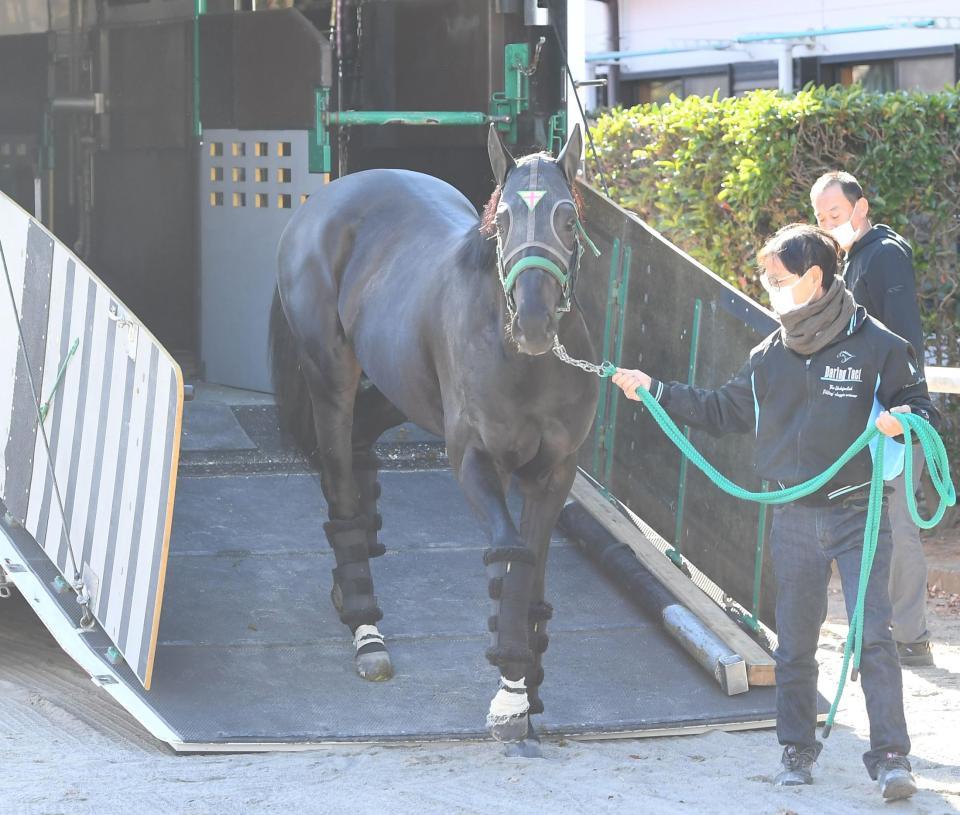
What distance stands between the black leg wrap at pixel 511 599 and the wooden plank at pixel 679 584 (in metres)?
0.96

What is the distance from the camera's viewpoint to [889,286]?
526 centimetres

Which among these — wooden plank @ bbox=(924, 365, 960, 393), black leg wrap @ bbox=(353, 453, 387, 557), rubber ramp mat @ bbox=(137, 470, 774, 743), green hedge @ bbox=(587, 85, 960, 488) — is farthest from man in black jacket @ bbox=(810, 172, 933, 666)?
green hedge @ bbox=(587, 85, 960, 488)

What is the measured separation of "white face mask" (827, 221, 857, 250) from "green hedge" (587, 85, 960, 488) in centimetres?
202

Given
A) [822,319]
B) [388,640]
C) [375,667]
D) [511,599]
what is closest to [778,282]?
[822,319]

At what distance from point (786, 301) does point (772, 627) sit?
166 centimetres

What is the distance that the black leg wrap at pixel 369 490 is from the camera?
5617mm

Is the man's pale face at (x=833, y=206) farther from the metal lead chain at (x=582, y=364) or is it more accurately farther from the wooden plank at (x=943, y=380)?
Answer: the metal lead chain at (x=582, y=364)

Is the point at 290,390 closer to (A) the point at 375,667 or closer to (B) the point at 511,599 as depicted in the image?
(A) the point at 375,667

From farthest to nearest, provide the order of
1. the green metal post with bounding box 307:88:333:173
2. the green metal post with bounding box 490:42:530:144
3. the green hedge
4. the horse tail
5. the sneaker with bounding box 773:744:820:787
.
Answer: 1. the green hedge
2. the green metal post with bounding box 307:88:333:173
3. the green metal post with bounding box 490:42:530:144
4. the horse tail
5. the sneaker with bounding box 773:744:820:787

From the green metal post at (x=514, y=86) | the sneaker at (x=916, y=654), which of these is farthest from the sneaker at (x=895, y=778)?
the green metal post at (x=514, y=86)

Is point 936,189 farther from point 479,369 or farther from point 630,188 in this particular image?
point 479,369

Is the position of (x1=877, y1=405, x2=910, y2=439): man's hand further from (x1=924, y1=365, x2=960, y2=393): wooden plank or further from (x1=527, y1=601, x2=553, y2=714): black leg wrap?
(x1=924, y1=365, x2=960, y2=393): wooden plank

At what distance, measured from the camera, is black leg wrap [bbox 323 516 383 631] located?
5.27m

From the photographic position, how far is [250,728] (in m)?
4.59
